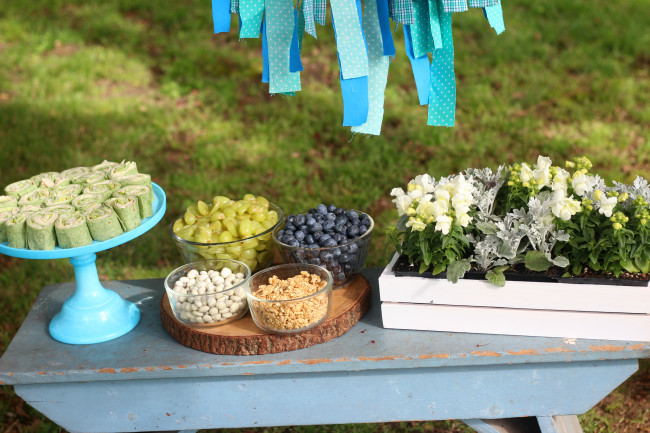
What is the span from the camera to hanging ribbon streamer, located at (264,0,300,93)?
1807 mm

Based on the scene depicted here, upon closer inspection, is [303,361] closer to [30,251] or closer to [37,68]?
[30,251]

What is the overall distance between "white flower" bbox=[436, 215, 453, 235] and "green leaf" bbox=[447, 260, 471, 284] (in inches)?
3.6

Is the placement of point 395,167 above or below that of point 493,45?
below

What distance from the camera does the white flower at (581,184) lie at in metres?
1.75

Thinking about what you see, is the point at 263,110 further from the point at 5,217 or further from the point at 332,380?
the point at 332,380

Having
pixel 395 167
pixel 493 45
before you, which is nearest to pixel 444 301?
pixel 395 167

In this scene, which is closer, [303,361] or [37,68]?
[303,361]

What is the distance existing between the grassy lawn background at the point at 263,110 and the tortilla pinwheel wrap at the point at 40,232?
4.63ft

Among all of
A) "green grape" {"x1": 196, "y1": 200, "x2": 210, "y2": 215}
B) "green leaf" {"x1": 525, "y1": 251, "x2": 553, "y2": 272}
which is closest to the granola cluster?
"green grape" {"x1": 196, "y1": 200, "x2": 210, "y2": 215}

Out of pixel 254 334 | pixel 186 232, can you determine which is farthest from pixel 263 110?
pixel 254 334

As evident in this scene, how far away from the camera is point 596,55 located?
541 cm

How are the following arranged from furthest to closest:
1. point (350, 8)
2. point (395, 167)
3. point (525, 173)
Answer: point (395, 167), point (525, 173), point (350, 8)

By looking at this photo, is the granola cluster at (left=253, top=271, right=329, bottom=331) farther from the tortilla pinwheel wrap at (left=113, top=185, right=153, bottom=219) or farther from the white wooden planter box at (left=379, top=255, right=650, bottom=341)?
the tortilla pinwheel wrap at (left=113, top=185, right=153, bottom=219)

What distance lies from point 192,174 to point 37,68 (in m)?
2.28
